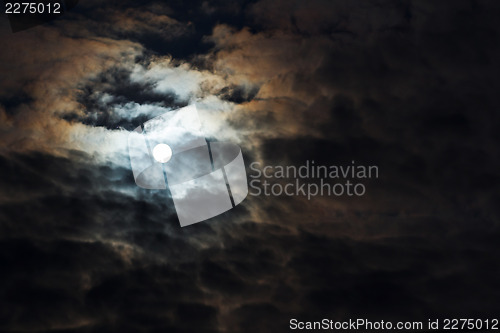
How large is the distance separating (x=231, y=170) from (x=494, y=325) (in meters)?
18.2

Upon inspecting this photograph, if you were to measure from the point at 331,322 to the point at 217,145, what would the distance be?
13.1 m

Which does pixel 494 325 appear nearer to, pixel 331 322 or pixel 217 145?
pixel 331 322

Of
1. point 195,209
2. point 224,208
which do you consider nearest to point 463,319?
point 224,208

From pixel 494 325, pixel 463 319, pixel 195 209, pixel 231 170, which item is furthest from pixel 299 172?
pixel 494 325

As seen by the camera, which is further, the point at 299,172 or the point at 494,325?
the point at 299,172

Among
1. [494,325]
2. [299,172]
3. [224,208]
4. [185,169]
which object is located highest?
[185,169]

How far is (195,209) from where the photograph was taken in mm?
15227

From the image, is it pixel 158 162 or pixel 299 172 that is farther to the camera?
pixel 299 172

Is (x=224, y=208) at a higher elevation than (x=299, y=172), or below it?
below

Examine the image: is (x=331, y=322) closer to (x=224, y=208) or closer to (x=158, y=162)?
(x=224, y=208)

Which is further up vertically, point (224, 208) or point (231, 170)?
point (231, 170)

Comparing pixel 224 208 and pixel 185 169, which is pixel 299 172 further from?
pixel 185 169

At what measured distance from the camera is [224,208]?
15203 mm

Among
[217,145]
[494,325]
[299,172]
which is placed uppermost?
[217,145]
